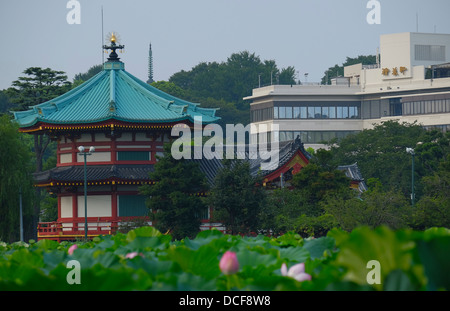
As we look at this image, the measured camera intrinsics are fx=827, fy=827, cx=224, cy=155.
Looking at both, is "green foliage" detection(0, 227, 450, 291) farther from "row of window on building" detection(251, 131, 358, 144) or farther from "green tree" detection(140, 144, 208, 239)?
"row of window on building" detection(251, 131, 358, 144)

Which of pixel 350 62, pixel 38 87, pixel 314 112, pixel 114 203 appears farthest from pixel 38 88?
pixel 350 62

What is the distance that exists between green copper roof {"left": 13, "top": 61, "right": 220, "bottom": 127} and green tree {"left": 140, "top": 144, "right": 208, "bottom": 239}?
5.11 metres

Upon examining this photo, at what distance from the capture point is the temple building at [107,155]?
35.8 meters

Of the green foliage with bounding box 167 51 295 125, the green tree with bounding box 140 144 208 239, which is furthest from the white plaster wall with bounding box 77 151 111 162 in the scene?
the green foliage with bounding box 167 51 295 125

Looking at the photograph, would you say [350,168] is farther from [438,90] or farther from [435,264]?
[435,264]

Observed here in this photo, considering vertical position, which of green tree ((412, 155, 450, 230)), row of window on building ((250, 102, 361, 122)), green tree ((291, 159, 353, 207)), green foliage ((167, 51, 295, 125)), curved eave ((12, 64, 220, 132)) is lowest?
green tree ((412, 155, 450, 230))

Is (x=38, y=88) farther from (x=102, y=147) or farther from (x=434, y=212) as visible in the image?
(x=434, y=212)

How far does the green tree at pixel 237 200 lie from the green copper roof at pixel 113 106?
6702mm

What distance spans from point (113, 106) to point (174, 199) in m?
7.41

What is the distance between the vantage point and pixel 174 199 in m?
30.8

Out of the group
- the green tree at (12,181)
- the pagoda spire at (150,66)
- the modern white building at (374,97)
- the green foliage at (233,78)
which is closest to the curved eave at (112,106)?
the green tree at (12,181)

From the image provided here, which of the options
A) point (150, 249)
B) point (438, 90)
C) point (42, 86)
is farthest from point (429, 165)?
point (150, 249)

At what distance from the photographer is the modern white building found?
3236 inches

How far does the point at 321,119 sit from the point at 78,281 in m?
84.0
